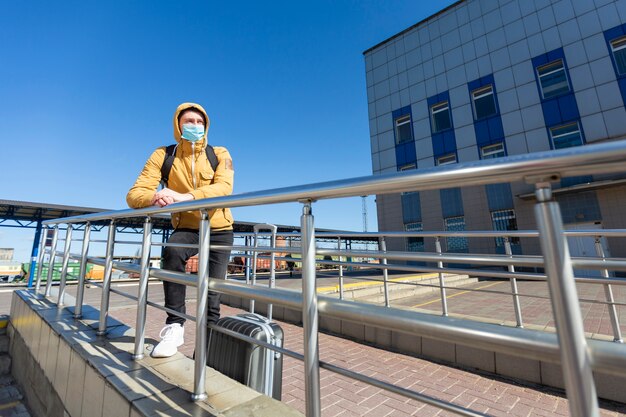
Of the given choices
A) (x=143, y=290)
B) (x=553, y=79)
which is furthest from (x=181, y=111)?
(x=553, y=79)

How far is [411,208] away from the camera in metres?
18.0

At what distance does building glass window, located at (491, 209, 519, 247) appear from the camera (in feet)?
46.4

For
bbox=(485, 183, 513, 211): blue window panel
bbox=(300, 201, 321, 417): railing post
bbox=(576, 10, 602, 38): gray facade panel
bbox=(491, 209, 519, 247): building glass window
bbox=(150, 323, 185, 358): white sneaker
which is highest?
bbox=(576, 10, 602, 38): gray facade panel

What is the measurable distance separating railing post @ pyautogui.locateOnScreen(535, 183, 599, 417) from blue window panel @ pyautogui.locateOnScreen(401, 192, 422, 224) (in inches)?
691

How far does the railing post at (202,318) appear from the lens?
148 cm

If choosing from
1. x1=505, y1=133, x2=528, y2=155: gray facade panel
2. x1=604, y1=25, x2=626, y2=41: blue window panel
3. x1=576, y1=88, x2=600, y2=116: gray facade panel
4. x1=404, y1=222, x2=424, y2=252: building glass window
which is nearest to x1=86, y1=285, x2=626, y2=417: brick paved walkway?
x1=404, y1=222, x2=424, y2=252: building glass window

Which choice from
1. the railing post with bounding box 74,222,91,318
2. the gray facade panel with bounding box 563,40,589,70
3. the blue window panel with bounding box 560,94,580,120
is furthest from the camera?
the gray facade panel with bounding box 563,40,589,70

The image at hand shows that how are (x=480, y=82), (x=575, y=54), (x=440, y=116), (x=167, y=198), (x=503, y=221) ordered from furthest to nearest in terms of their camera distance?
(x=440, y=116) < (x=480, y=82) < (x=503, y=221) < (x=575, y=54) < (x=167, y=198)

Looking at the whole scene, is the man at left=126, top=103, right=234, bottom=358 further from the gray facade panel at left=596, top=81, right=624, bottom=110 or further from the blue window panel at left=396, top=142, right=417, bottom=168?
the blue window panel at left=396, top=142, right=417, bottom=168

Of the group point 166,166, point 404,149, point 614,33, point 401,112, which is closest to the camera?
point 166,166

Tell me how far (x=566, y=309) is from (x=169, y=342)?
2.20 meters

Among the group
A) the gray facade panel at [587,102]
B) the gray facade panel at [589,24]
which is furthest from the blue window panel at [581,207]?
the gray facade panel at [589,24]

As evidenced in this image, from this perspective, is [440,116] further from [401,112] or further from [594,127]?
[594,127]

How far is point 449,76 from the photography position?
57.5 feet
